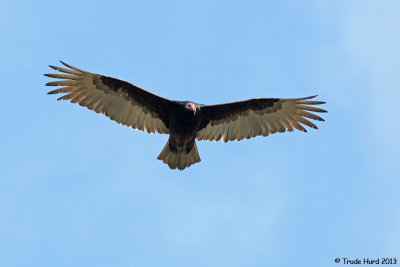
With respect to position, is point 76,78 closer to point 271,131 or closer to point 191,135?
point 191,135

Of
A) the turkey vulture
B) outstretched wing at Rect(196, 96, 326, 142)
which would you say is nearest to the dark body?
the turkey vulture

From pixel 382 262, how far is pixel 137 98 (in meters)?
4.87

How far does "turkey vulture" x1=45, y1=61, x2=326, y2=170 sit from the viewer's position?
938 cm

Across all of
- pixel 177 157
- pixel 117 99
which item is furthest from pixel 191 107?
pixel 117 99

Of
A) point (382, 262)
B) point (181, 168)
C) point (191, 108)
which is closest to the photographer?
point (382, 262)

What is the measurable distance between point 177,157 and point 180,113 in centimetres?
88

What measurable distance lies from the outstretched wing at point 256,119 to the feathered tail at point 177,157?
0.51 metres

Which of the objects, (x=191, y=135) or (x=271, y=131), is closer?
(x=191, y=135)

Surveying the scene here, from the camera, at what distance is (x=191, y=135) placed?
9398 millimetres

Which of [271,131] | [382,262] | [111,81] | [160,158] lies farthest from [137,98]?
[382,262]

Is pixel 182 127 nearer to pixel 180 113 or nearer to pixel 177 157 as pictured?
pixel 180 113

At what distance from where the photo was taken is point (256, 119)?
10047 mm

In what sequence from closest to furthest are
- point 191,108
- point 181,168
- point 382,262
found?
point 382,262
point 191,108
point 181,168

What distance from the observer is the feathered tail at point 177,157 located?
31.5ft
